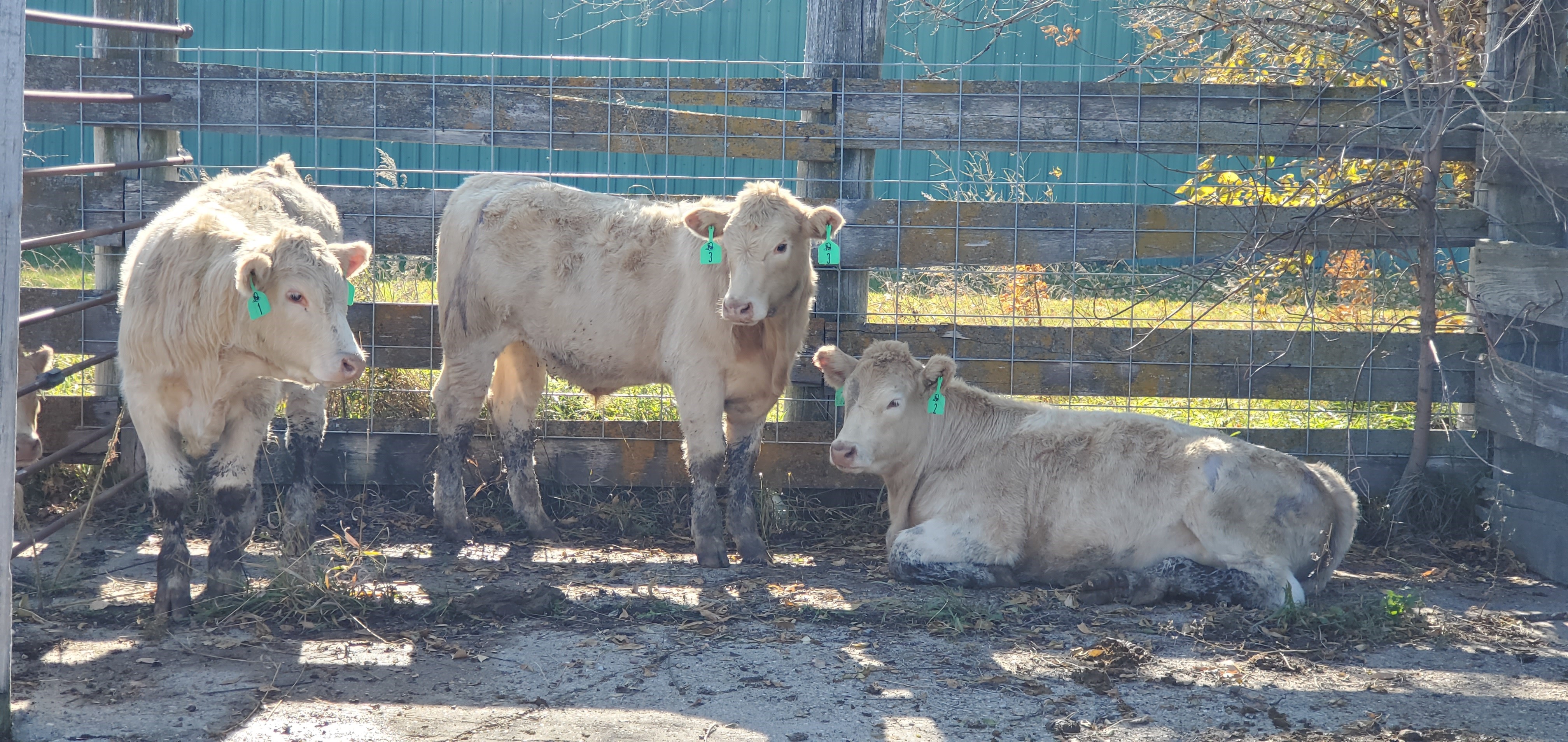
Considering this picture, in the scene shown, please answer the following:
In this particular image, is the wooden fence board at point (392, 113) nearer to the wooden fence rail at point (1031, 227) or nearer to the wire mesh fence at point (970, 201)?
the wire mesh fence at point (970, 201)

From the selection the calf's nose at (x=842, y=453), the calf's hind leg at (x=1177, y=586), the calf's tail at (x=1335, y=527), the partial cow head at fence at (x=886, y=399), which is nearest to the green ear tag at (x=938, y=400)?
the partial cow head at fence at (x=886, y=399)

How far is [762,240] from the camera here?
646 centimetres

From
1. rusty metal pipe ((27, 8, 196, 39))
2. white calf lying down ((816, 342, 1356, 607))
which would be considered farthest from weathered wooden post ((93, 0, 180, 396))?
white calf lying down ((816, 342, 1356, 607))

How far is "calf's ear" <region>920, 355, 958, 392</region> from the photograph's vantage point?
21.5ft

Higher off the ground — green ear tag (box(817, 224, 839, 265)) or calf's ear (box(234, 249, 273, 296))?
green ear tag (box(817, 224, 839, 265))

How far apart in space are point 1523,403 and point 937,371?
10.5 ft

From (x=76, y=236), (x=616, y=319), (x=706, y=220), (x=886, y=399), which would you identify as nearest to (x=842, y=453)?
(x=886, y=399)

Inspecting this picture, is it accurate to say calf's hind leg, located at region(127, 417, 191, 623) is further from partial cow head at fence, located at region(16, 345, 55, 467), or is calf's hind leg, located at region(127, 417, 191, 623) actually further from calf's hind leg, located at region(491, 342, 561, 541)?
calf's hind leg, located at region(491, 342, 561, 541)

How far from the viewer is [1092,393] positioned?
7449mm

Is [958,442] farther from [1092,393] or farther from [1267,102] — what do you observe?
[1267,102]

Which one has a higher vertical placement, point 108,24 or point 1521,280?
point 108,24

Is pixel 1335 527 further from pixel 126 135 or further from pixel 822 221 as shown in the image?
pixel 126 135

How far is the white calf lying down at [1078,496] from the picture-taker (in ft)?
19.7

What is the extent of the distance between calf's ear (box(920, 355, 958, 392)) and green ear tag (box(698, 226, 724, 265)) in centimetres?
124
